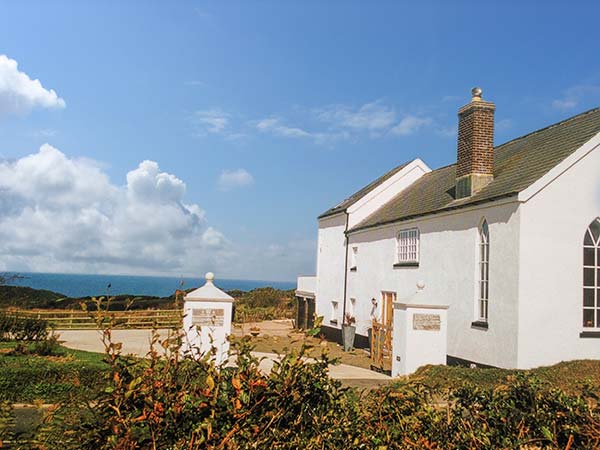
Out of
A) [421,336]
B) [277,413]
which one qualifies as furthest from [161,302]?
[277,413]

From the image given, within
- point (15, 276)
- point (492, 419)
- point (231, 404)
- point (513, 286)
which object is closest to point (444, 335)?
point (513, 286)

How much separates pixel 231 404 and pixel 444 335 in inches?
485

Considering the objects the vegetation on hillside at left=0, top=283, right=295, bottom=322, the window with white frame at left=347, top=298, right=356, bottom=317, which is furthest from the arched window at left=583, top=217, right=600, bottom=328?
the vegetation on hillside at left=0, top=283, right=295, bottom=322

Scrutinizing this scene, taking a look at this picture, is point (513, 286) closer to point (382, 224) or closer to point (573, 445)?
point (382, 224)

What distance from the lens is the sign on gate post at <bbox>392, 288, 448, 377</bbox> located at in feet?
49.0

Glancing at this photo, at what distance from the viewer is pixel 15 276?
2598cm

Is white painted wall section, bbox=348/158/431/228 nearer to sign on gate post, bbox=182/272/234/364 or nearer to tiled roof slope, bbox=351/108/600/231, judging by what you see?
tiled roof slope, bbox=351/108/600/231

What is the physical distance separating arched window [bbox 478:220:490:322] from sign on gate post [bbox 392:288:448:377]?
156cm

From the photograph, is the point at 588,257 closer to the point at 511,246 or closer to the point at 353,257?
the point at 511,246

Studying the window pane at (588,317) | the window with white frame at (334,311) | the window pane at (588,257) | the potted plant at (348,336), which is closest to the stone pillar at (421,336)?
the window pane at (588,317)

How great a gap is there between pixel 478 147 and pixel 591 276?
5.38m

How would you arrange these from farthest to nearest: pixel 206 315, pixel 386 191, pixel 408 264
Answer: pixel 386 191, pixel 408 264, pixel 206 315

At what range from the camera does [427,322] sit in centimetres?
1509

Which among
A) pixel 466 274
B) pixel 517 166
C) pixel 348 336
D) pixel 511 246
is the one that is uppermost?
pixel 517 166
